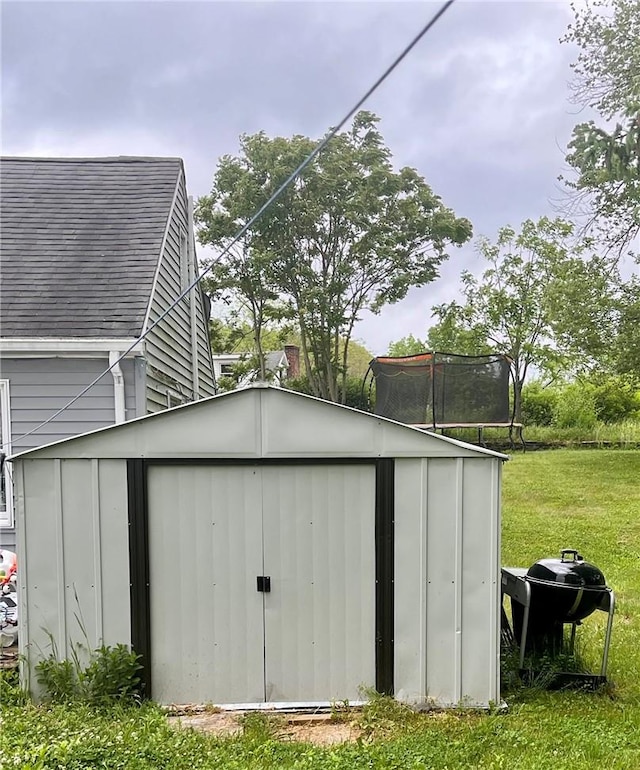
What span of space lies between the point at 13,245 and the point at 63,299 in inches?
53.6

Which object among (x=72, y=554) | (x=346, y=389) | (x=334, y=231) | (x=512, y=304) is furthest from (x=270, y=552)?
(x=512, y=304)

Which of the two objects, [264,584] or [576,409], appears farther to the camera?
[576,409]

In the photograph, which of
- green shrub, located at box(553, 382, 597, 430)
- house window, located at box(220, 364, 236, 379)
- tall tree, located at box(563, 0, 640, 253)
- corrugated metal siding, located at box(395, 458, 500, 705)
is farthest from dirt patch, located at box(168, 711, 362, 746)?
green shrub, located at box(553, 382, 597, 430)

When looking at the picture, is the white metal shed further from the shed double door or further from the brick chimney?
the brick chimney

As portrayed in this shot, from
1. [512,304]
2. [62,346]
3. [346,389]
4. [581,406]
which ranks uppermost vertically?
[512,304]

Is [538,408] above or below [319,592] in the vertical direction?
below

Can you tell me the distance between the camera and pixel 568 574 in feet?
13.0

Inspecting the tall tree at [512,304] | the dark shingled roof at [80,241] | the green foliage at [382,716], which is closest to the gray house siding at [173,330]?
the dark shingled roof at [80,241]

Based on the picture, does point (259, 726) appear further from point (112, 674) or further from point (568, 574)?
point (568, 574)

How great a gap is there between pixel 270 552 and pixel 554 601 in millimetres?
1934

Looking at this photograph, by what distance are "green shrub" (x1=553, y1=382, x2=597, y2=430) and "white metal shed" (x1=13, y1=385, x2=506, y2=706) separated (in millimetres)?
16336

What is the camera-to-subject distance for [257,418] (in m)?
3.64

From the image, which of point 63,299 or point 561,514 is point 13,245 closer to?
point 63,299

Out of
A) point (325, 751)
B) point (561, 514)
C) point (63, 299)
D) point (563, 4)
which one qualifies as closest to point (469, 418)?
point (561, 514)
